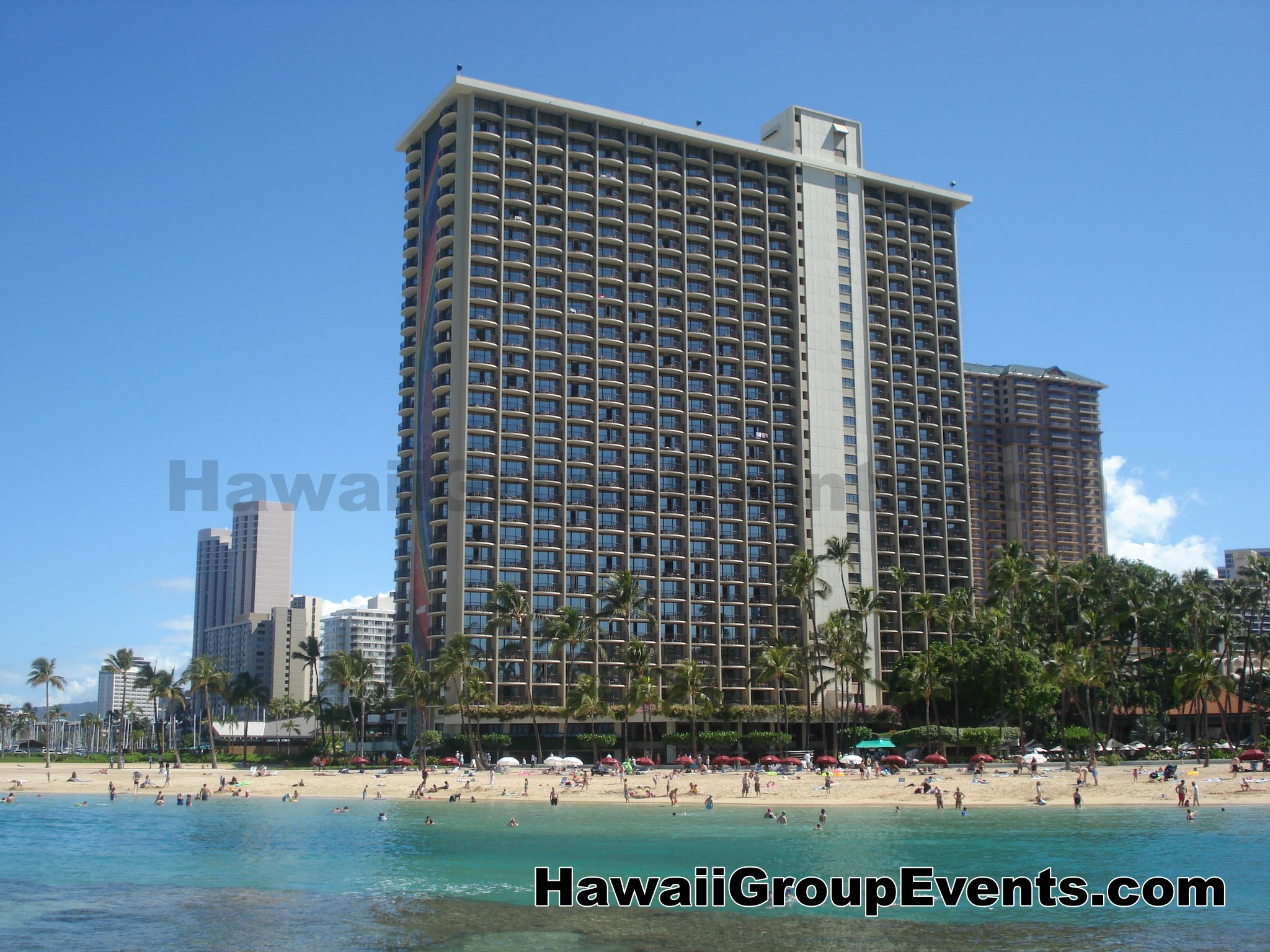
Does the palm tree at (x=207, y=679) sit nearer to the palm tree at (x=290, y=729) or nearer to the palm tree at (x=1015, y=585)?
the palm tree at (x=290, y=729)

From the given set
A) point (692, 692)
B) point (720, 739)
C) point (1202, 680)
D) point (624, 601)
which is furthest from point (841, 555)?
point (1202, 680)

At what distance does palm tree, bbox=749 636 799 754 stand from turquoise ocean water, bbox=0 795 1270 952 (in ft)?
112

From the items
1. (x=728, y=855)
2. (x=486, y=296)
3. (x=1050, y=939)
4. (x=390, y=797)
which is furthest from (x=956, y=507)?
(x=1050, y=939)

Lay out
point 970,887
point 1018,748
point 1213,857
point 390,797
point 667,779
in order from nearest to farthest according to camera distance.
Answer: point 970,887, point 1213,857, point 390,797, point 667,779, point 1018,748

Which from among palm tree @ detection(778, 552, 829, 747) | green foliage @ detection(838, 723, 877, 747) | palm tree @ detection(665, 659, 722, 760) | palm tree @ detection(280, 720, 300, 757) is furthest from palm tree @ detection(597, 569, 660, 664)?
palm tree @ detection(280, 720, 300, 757)

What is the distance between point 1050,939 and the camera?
129 feet

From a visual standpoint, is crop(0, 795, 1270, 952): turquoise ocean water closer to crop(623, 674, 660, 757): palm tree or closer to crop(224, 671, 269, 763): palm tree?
crop(623, 674, 660, 757): palm tree

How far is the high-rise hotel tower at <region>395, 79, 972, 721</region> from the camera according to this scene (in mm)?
126125

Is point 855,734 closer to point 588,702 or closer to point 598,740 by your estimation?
point 598,740

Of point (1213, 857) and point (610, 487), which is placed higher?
point (610, 487)

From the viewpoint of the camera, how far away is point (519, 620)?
396ft

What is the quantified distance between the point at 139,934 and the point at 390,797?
50.4 metres

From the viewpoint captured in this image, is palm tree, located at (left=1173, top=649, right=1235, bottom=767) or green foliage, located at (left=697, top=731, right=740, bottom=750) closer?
palm tree, located at (left=1173, top=649, right=1235, bottom=767)

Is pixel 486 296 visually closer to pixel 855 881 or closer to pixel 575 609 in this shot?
pixel 575 609
